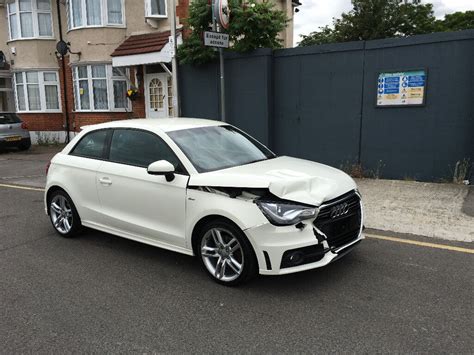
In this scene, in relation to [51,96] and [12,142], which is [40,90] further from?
[12,142]

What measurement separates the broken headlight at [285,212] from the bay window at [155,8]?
12.5m

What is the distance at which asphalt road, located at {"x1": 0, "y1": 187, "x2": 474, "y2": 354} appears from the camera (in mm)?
3279

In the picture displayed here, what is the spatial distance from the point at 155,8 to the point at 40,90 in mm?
7118

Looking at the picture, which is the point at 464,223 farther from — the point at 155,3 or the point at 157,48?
the point at 155,3

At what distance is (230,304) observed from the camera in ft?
12.7

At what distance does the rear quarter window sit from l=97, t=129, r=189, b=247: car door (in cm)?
18

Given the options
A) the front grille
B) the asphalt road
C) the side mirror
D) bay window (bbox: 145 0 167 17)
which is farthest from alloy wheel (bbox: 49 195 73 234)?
bay window (bbox: 145 0 167 17)

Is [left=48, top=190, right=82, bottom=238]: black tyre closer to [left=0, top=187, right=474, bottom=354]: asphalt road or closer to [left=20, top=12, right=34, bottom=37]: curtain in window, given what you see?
[left=0, top=187, right=474, bottom=354]: asphalt road

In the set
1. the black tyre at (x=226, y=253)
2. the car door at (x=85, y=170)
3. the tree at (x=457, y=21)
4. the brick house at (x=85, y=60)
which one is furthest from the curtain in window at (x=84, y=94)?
the tree at (x=457, y=21)

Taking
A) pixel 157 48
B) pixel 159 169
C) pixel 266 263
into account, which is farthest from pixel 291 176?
pixel 157 48

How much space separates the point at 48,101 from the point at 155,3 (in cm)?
716

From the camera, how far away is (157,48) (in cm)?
1298

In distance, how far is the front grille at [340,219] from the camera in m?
3.99

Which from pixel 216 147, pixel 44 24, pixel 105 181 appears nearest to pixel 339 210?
pixel 216 147
